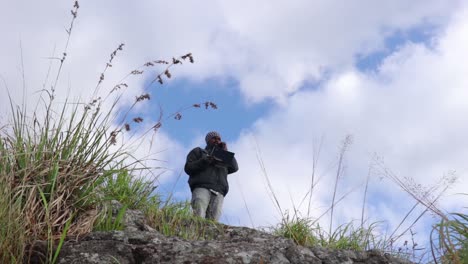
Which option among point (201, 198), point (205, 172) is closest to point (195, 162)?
point (205, 172)

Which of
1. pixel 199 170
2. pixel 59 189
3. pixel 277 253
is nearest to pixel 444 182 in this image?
→ pixel 277 253

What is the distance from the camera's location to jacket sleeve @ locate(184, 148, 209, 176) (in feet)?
31.2

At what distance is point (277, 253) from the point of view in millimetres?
4625

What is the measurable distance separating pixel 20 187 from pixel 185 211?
274 cm

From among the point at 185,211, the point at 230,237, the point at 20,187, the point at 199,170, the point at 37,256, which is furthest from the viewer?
the point at 199,170

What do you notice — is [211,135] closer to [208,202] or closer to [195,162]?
[195,162]

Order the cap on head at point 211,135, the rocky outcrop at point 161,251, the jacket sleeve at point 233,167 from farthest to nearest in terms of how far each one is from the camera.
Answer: the cap on head at point 211,135 < the jacket sleeve at point 233,167 < the rocky outcrop at point 161,251

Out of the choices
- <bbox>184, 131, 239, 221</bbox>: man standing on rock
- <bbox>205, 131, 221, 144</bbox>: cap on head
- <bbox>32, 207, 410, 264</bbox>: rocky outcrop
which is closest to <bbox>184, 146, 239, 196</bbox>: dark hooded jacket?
<bbox>184, 131, 239, 221</bbox>: man standing on rock

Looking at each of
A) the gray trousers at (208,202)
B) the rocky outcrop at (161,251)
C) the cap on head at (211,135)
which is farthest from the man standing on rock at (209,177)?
the rocky outcrop at (161,251)

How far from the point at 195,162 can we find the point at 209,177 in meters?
0.28

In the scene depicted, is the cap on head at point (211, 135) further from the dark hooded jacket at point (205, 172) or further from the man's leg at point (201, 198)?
the man's leg at point (201, 198)

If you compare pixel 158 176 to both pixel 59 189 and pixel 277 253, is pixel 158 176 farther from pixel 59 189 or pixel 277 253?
pixel 277 253

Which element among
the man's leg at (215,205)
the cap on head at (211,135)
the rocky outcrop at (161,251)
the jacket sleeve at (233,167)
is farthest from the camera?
the cap on head at (211,135)

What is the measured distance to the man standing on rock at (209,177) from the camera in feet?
31.1
